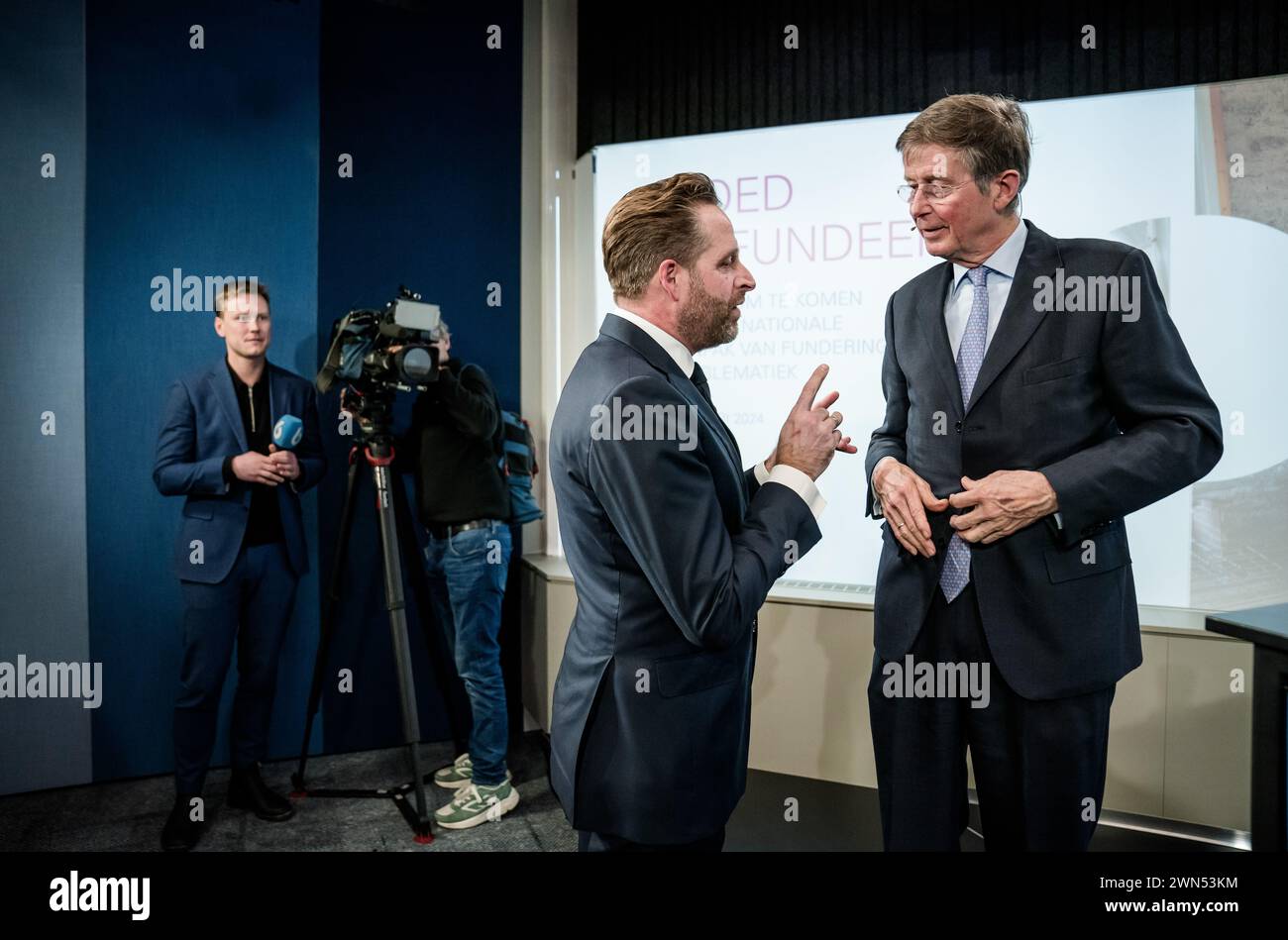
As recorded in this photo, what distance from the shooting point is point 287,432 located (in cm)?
285

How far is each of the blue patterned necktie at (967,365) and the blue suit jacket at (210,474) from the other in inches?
92.9

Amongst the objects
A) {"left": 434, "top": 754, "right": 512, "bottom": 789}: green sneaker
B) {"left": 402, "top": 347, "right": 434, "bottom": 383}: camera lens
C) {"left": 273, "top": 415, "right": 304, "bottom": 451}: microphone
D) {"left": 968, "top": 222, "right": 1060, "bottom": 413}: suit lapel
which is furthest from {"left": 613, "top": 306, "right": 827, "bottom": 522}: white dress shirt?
{"left": 434, "top": 754, "right": 512, "bottom": 789}: green sneaker

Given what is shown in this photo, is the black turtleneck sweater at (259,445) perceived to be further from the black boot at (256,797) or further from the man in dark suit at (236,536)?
the black boot at (256,797)

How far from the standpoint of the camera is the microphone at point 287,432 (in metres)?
2.84

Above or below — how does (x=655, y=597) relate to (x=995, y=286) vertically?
below

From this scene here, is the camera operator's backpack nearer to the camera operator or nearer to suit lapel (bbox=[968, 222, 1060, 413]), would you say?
the camera operator

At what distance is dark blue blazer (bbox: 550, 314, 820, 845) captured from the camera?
1205mm

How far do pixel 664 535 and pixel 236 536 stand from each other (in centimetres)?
226

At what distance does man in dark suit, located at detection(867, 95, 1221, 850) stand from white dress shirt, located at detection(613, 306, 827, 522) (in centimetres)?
30

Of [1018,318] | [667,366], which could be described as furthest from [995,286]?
[667,366]

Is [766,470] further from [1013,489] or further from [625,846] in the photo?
[625,846]
